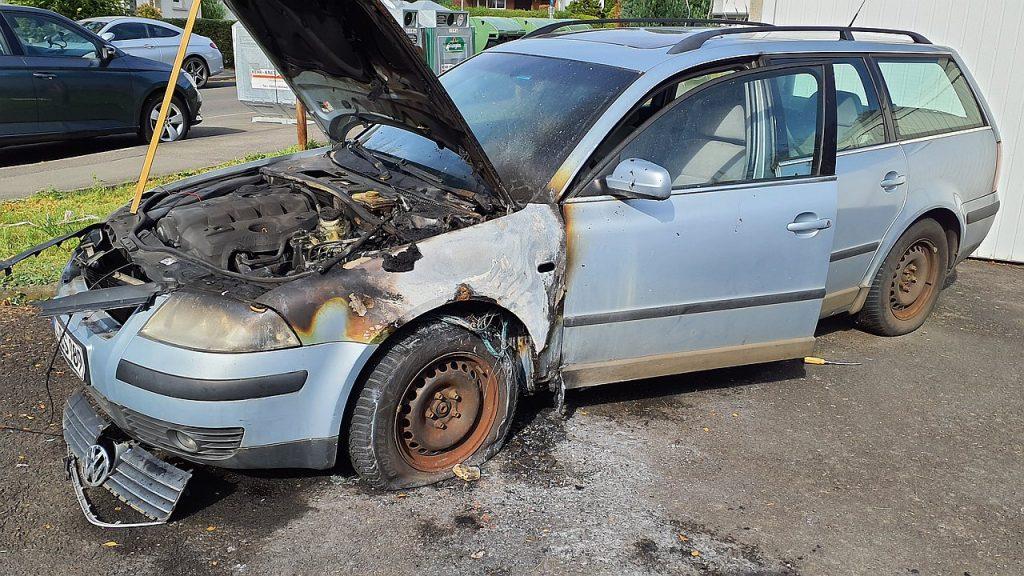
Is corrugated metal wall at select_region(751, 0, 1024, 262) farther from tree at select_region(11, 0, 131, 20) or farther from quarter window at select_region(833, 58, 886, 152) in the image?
tree at select_region(11, 0, 131, 20)

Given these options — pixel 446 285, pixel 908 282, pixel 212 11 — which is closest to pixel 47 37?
pixel 446 285

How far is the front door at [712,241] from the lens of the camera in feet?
12.8

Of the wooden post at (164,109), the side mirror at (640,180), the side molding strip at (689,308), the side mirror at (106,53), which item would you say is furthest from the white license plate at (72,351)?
the side mirror at (106,53)

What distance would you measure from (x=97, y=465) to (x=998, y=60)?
740cm

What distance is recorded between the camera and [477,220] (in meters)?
3.77

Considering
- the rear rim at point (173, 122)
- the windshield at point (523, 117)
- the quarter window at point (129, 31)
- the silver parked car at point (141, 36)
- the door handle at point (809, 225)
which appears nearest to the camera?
the windshield at point (523, 117)

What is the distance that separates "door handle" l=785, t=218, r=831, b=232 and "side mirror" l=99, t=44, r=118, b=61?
8.71 meters

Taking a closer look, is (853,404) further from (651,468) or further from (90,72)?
(90,72)

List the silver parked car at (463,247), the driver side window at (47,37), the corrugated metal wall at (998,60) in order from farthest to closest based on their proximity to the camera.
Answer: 1. the driver side window at (47,37)
2. the corrugated metal wall at (998,60)
3. the silver parked car at (463,247)

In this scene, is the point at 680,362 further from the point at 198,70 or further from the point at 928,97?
the point at 198,70

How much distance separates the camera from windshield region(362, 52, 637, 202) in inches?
157

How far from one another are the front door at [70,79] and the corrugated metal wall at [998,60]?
829cm

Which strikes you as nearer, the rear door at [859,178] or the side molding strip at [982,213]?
the rear door at [859,178]

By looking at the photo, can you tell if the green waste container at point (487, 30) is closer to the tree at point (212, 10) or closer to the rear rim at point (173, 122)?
the tree at point (212, 10)
